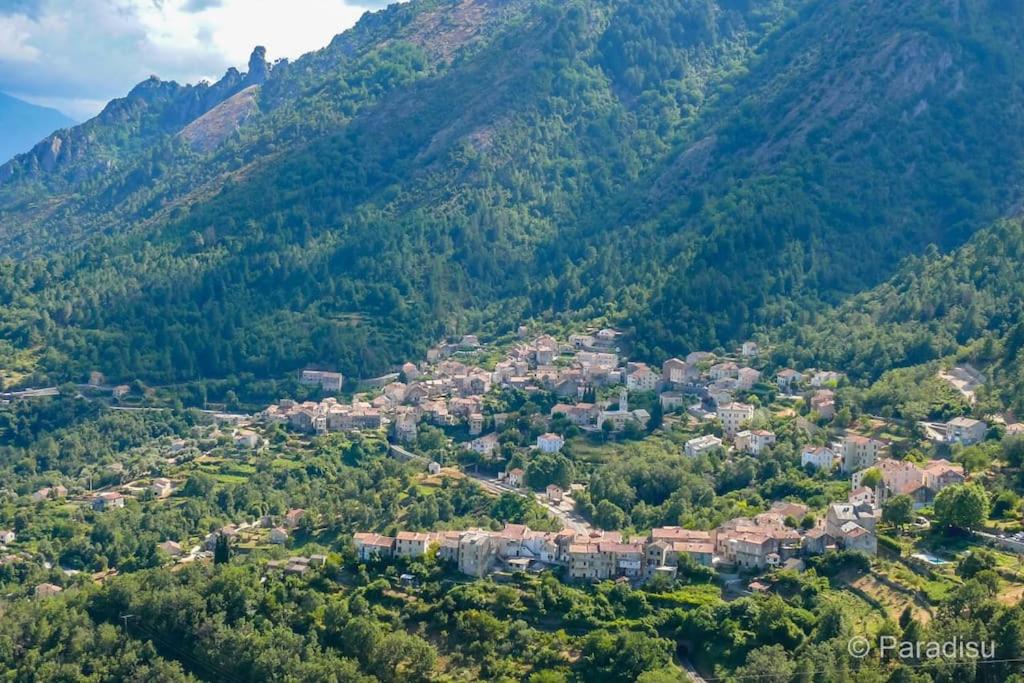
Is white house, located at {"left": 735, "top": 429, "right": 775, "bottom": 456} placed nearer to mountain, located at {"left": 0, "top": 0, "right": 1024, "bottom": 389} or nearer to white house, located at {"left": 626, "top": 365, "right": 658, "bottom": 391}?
white house, located at {"left": 626, "top": 365, "right": 658, "bottom": 391}

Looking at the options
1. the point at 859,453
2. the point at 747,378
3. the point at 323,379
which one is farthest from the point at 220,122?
the point at 859,453

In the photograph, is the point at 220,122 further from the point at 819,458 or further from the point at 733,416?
the point at 819,458

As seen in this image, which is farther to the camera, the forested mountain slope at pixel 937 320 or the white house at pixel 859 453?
the forested mountain slope at pixel 937 320

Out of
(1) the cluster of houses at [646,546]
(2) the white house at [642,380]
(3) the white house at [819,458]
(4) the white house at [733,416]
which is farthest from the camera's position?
(2) the white house at [642,380]

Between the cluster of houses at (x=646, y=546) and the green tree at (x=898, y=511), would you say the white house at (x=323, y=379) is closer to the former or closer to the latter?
the cluster of houses at (x=646, y=546)

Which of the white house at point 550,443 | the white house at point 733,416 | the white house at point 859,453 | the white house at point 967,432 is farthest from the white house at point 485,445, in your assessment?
the white house at point 967,432

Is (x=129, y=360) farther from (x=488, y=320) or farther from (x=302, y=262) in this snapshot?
(x=488, y=320)

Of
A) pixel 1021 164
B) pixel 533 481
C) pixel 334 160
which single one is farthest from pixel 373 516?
pixel 334 160

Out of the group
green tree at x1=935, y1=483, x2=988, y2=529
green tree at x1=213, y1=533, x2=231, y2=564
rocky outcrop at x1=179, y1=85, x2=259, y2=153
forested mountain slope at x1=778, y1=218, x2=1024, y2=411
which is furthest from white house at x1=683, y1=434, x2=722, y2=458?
rocky outcrop at x1=179, y1=85, x2=259, y2=153
